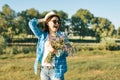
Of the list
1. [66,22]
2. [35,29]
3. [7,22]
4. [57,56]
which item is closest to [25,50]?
[7,22]

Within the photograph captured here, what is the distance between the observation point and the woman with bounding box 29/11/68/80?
720 cm

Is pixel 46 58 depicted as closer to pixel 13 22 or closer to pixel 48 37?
pixel 48 37

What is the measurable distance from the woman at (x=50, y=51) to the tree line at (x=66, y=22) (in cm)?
7130

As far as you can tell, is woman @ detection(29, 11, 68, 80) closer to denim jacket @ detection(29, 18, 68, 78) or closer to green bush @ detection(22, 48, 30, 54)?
denim jacket @ detection(29, 18, 68, 78)

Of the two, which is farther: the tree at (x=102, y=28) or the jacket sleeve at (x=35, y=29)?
the tree at (x=102, y=28)

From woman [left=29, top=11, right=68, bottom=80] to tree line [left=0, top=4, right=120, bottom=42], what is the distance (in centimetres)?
7130

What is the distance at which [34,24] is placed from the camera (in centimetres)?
763

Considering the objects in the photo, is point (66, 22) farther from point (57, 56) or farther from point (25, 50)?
point (57, 56)

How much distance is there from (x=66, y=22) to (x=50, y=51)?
103m

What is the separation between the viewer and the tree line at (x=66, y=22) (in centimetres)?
8038

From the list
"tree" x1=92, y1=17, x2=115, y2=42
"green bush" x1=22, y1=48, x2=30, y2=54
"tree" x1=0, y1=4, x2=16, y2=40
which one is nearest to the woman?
"green bush" x1=22, y1=48, x2=30, y2=54

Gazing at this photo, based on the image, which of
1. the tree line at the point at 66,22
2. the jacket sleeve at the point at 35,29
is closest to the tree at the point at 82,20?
the tree line at the point at 66,22

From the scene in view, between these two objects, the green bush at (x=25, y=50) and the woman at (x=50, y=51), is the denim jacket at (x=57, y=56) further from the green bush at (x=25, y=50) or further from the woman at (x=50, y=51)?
the green bush at (x=25, y=50)

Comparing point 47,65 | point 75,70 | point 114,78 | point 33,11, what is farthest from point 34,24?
point 33,11
